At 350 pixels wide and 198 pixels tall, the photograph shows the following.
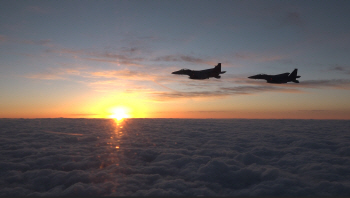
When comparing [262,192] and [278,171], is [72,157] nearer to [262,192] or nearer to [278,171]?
[262,192]

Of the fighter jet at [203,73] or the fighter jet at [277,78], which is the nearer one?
the fighter jet at [203,73]

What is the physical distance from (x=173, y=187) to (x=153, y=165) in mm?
6901

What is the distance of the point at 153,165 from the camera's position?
2322cm

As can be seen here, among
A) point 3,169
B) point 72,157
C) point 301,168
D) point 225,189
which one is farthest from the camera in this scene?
point 72,157

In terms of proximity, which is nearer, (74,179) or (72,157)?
(74,179)

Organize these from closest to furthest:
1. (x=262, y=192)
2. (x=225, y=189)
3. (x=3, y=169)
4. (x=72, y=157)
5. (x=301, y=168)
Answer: (x=262, y=192), (x=225, y=189), (x=3, y=169), (x=301, y=168), (x=72, y=157)

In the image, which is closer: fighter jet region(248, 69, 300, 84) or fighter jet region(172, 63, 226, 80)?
fighter jet region(172, 63, 226, 80)

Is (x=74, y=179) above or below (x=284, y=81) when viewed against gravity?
below

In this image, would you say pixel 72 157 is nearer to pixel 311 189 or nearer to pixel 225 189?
pixel 225 189

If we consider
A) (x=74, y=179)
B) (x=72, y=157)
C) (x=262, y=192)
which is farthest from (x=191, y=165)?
(x=72, y=157)

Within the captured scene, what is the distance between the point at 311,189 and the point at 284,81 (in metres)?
18.4

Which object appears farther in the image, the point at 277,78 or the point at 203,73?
the point at 277,78

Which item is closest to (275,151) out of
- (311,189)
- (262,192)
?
(311,189)

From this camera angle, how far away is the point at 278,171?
21.2 metres
